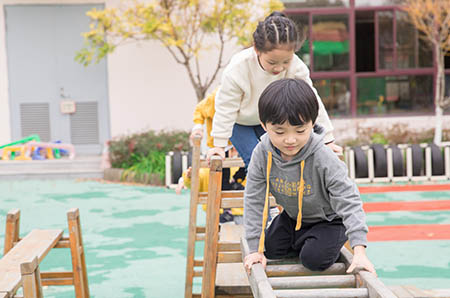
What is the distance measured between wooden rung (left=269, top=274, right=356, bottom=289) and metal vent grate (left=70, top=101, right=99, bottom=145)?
30.2 feet

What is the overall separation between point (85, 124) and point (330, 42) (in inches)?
177

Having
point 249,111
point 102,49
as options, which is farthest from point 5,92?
point 249,111

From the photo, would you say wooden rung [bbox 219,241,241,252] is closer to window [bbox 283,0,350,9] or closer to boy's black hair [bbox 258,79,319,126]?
boy's black hair [bbox 258,79,319,126]

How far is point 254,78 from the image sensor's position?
3.03 m

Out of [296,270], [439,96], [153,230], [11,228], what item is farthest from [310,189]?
[439,96]

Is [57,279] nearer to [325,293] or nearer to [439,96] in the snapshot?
[325,293]

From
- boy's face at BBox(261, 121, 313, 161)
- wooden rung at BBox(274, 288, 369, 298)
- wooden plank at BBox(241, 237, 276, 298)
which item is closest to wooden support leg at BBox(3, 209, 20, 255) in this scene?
wooden plank at BBox(241, 237, 276, 298)

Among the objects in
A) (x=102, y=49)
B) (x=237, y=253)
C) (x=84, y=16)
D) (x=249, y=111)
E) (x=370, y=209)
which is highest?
(x=84, y=16)

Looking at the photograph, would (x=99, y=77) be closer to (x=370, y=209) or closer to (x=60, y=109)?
(x=60, y=109)

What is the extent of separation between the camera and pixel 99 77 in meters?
10.8

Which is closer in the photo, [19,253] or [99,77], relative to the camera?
[19,253]

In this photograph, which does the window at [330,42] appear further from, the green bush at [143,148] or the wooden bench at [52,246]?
the wooden bench at [52,246]

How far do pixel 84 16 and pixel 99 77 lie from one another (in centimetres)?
107

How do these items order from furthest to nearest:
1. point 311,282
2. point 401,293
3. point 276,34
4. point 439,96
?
1. point 439,96
2. point 401,293
3. point 276,34
4. point 311,282
